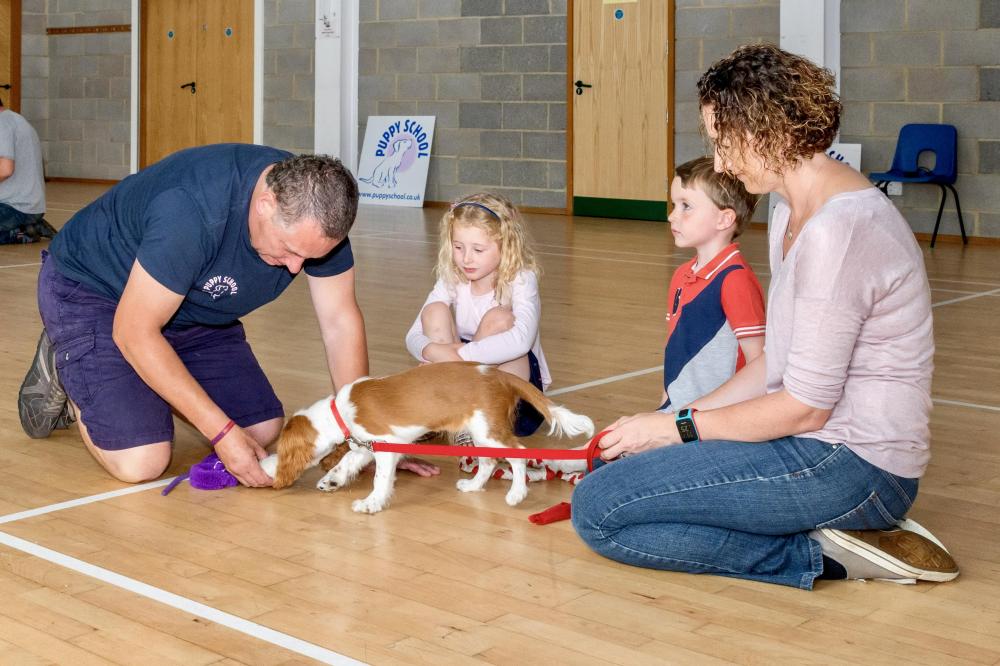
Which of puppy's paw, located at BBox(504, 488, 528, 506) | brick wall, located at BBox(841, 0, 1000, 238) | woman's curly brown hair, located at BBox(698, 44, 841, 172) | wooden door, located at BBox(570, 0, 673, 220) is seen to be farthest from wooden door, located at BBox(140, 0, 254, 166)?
woman's curly brown hair, located at BBox(698, 44, 841, 172)

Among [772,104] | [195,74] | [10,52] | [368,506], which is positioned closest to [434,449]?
[368,506]

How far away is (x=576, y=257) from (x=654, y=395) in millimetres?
4394

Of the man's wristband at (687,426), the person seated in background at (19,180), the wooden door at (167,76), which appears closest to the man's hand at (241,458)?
the man's wristband at (687,426)

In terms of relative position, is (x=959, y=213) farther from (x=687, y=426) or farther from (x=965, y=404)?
(x=687, y=426)

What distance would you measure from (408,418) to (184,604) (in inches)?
30.8

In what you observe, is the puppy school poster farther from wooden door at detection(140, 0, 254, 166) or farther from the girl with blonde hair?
the girl with blonde hair

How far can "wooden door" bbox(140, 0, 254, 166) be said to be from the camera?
14.5 meters

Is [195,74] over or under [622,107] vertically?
over

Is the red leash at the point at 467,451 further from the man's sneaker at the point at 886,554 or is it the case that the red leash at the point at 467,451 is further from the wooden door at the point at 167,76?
the wooden door at the point at 167,76

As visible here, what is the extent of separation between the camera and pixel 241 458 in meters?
2.89

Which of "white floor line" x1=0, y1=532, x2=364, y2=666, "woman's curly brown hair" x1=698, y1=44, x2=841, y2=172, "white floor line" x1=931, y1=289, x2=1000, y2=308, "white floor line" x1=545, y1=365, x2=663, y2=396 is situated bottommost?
"white floor line" x1=0, y1=532, x2=364, y2=666

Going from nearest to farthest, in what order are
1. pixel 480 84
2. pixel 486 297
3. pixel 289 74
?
pixel 486 297 < pixel 480 84 < pixel 289 74

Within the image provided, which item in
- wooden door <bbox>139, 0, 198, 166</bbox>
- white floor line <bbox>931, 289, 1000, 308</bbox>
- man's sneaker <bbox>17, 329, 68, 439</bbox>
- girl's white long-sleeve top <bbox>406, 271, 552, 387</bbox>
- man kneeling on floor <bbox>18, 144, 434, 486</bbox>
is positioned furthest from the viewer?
wooden door <bbox>139, 0, 198, 166</bbox>

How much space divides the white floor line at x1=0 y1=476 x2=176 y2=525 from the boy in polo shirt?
4.39ft
